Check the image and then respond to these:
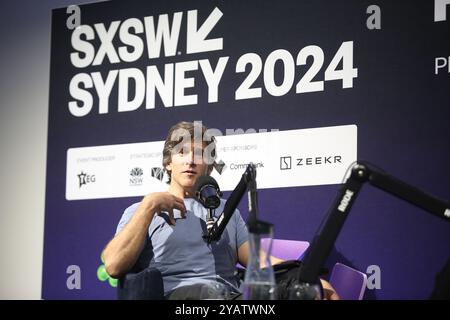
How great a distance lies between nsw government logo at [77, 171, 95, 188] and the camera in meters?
4.59

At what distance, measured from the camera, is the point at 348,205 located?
111 inches

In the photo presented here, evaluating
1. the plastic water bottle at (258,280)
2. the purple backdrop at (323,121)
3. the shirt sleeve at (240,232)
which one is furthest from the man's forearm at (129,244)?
the plastic water bottle at (258,280)

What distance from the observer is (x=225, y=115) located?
434 cm

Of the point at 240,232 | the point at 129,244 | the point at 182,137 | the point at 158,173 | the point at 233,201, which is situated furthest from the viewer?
the point at 158,173

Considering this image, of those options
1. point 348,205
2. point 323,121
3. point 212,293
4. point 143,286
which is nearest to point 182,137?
point 323,121

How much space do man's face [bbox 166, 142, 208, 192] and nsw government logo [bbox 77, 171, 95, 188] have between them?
0.76 metres

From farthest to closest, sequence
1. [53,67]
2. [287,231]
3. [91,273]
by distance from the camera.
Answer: [53,67] < [91,273] < [287,231]

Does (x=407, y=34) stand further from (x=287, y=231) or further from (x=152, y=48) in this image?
(x=152, y=48)

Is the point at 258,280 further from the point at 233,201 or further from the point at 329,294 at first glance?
the point at 329,294

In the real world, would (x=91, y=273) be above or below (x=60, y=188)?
below

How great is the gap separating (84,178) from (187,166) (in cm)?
94

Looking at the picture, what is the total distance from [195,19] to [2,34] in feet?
4.51

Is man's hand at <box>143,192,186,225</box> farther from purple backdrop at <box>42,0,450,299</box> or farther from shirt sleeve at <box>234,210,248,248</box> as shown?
purple backdrop at <box>42,0,450,299</box>
